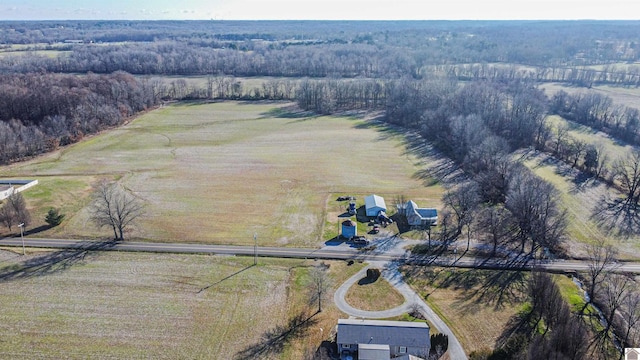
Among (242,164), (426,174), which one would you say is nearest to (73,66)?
(242,164)

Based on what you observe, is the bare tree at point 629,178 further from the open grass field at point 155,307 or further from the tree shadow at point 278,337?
the tree shadow at point 278,337

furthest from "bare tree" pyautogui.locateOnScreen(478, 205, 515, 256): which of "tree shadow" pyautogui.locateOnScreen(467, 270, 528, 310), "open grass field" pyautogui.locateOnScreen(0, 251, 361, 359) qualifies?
"open grass field" pyautogui.locateOnScreen(0, 251, 361, 359)

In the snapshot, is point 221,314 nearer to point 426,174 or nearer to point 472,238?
point 472,238

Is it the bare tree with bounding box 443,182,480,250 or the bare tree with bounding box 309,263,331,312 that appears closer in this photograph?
the bare tree with bounding box 309,263,331,312

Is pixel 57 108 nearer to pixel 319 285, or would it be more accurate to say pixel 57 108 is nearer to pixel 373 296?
pixel 319 285

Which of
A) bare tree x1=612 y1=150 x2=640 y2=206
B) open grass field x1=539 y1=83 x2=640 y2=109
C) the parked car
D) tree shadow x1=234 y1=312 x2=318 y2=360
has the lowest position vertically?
tree shadow x1=234 y1=312 x2=318 y2=360

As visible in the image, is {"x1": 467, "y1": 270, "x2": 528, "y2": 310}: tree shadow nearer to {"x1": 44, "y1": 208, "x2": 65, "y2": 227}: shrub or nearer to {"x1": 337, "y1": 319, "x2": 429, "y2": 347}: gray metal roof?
{"x1": 337, "y1": 319, "x2": 429, "y2": 347}: gray metal roof

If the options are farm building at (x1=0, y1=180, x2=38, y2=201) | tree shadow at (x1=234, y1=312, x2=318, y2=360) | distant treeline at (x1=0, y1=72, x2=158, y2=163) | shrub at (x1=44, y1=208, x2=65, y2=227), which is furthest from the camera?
distant treeline at (x1=0, y1=72, x2=158, y2=163)
